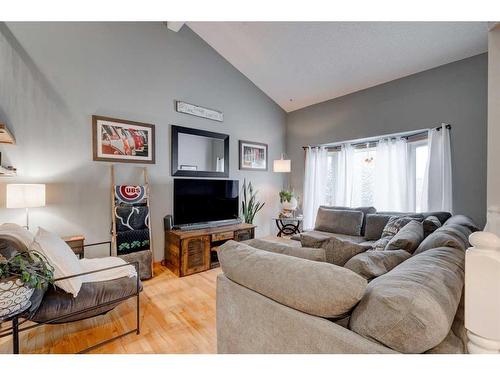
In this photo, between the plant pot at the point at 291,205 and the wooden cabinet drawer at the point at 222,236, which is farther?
the plant pot at the point at 291,205

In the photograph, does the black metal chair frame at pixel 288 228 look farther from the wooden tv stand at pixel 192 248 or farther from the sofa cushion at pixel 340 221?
the wooden tv stand at pixel 192 248

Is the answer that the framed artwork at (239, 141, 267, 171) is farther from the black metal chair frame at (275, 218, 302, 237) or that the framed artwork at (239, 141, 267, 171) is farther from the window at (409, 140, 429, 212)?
the window at (409, 140, 429, 212)

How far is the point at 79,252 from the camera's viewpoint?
267 cm

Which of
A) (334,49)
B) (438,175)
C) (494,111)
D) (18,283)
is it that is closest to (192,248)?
(18,283)

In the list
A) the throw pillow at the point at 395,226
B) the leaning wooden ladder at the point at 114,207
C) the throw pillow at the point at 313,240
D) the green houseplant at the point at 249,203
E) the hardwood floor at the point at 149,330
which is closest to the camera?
the throw pillow at the point at 313,240

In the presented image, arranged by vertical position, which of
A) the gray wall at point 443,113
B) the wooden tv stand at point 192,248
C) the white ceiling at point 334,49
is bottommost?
the wooden tv stand at point 192,248

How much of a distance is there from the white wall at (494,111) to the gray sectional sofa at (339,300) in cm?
42

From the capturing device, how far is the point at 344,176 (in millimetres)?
4344

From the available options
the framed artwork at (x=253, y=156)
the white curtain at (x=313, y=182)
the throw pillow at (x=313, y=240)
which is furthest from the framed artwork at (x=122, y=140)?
the white curtain at (x=313, y=182)

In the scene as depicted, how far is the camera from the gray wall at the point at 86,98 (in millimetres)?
2533

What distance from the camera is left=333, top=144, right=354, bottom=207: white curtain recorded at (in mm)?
4277

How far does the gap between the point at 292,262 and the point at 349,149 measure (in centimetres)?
375

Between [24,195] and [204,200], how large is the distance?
210 centimetres

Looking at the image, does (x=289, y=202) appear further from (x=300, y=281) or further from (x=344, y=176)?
(x=300, y=281)
